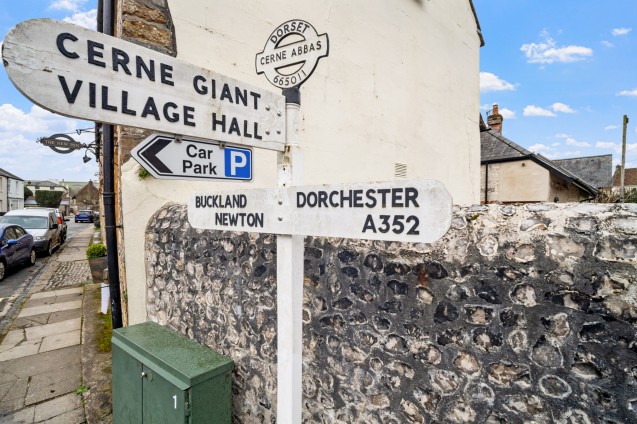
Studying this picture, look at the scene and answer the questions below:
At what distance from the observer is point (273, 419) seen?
2.89 meters

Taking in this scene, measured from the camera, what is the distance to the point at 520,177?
603 inches

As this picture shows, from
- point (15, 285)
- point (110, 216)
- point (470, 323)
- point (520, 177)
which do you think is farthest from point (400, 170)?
point (520, 177)

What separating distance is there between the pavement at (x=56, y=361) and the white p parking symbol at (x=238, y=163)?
3.37m

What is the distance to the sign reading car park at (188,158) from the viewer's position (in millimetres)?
1640

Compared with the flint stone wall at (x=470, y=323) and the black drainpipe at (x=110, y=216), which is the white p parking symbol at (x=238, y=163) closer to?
the flint stone wall at (x=470, y=323)

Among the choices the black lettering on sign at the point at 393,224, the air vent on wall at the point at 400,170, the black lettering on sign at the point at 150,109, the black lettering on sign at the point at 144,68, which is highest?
the air vent on wall at the point at 400,170

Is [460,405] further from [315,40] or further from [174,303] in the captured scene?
[174,303]

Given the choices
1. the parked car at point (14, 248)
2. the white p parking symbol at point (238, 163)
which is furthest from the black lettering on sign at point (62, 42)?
the parked car at point (14, 248)

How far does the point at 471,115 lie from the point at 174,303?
9.35 m

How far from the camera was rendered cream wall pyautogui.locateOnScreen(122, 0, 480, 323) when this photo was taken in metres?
4.70

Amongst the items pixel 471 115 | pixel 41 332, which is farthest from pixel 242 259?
pixel 471 115

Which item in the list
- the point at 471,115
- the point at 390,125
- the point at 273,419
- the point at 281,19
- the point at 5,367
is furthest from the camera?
the point at 471,115

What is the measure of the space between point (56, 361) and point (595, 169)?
34.2 m

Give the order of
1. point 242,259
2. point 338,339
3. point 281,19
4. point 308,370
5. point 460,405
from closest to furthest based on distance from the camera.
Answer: point 460,405 < point 338,339 < point 308,370 < point 242,259 < point 281,19
